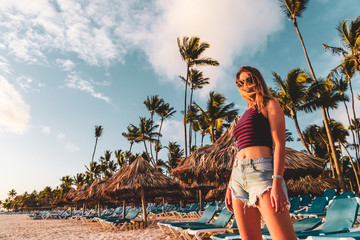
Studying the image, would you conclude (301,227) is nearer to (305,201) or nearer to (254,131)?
(254,131)

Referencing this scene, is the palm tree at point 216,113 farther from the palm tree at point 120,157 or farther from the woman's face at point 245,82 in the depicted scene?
the palm tree at point 120,157

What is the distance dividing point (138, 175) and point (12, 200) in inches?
3449

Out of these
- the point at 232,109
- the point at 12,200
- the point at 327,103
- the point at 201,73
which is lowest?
the point at 12,200

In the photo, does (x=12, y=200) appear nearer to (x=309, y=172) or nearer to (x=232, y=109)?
(x=232, y=109)

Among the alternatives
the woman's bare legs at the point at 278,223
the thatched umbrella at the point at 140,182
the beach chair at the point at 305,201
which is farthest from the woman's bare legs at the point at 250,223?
the beach chair at the point at 305,201

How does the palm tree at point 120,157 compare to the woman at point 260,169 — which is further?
the palm tree at point 120,157

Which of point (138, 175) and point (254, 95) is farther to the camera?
point (138, 175)

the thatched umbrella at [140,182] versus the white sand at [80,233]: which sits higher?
the thatched umbrella at [140,182]

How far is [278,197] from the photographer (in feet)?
4.21

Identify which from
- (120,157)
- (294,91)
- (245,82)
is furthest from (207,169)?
(120,157)

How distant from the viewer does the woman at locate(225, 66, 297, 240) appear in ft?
4.23

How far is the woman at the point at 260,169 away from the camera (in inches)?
50.8

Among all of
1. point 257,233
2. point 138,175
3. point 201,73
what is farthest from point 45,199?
point 257,233

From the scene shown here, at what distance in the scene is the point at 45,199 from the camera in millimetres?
62438
